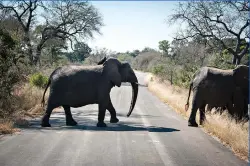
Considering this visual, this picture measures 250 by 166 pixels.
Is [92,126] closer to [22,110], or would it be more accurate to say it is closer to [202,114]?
[22,110]

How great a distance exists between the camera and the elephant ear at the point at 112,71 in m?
13.5

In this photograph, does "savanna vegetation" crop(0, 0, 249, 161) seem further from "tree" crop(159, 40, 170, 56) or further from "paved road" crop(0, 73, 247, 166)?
"tree" crop(159, 40, 170, 56)

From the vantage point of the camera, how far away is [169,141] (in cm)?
1030

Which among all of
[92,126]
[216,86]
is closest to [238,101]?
[216,86]

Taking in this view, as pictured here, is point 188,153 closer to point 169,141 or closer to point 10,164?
point 169,141

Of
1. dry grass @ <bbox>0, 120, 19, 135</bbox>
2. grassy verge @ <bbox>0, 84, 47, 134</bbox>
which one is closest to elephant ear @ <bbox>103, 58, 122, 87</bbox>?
grassy verge @ <bbox>0, 84, 47, 134</bbox>

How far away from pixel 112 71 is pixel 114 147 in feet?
15.3

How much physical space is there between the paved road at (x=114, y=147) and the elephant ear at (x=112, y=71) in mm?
1605

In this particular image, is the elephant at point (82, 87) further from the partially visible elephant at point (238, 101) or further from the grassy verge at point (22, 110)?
the partially visible elephant at point (238, 101)

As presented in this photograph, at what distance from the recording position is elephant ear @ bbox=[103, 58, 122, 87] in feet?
44.1

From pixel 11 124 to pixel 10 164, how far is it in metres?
4.27

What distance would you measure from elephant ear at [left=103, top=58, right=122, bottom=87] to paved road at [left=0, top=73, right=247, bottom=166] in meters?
1.61

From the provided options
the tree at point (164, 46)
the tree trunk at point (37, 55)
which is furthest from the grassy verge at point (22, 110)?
the tree at point (164, 46)

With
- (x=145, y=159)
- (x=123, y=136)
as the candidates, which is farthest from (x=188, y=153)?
(x=123, y=136)
